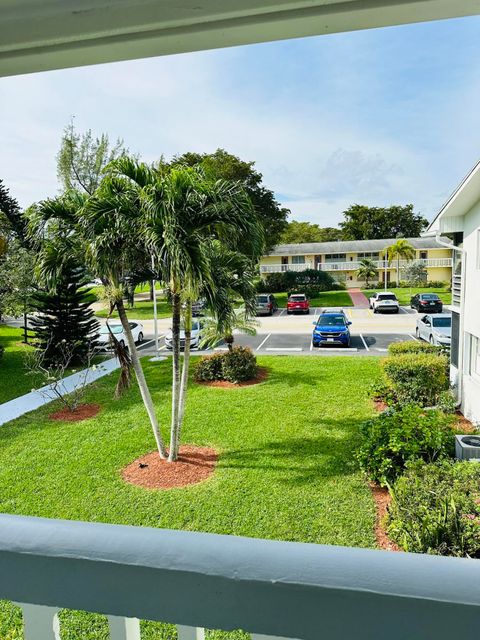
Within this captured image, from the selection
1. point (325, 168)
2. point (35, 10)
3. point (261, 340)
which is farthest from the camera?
point (261, 340)

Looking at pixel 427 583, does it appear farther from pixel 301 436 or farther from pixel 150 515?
pixel 301 436

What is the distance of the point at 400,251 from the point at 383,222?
39.9 feet

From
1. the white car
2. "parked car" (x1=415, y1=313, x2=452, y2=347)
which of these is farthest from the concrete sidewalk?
"parked car" (x1=415, y1=313, x2=452, y2=347)

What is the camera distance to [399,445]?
5684mm

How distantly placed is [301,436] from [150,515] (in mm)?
3274

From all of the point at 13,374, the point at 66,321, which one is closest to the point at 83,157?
the point at 66,321

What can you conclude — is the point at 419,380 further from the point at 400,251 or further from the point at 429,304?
the point at 400,251

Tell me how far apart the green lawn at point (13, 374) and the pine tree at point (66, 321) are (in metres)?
1.02

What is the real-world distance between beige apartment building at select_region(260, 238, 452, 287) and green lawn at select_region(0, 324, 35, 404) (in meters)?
21.9

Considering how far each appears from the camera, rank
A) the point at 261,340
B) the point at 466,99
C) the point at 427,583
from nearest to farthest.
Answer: the point at 427,583 → the point at 466,99 → the point at 261,340

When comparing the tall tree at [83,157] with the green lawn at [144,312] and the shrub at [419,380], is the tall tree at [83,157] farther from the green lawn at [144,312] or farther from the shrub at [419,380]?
the shrub at [419,380]

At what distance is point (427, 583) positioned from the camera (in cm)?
59

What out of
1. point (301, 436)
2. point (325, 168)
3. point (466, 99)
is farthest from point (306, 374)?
point (466, 99)

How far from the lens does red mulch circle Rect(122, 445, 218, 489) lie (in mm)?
6262
